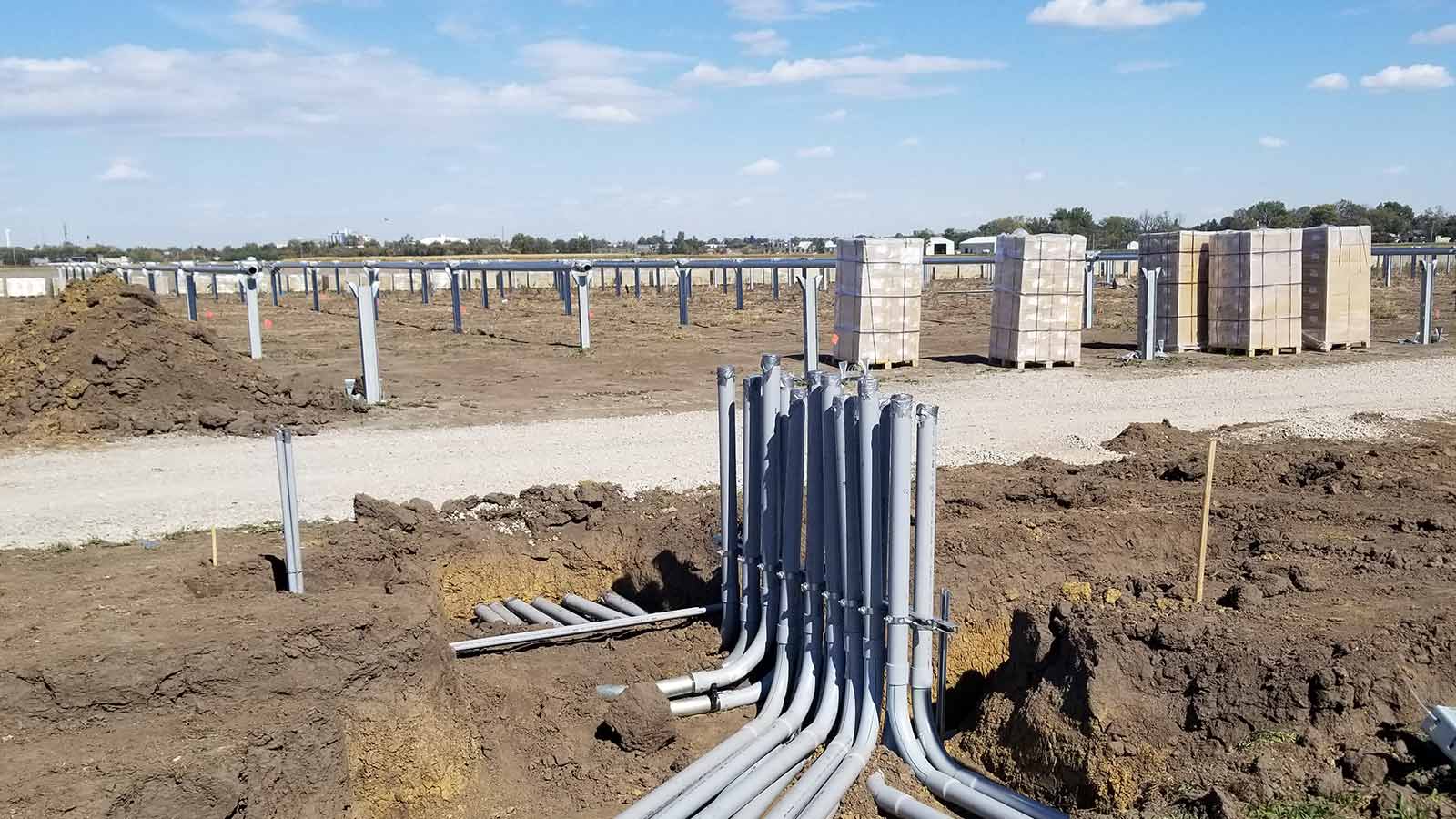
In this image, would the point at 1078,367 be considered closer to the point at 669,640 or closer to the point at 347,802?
the point at 669,640

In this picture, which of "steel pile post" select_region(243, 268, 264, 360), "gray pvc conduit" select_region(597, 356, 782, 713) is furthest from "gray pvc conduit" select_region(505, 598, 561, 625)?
"steel pile post" select_region(243, 268, 264, 360)

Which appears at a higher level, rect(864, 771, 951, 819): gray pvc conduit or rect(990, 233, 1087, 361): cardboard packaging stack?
rect(990, 233, 1087, 361): cardboard packaging stack

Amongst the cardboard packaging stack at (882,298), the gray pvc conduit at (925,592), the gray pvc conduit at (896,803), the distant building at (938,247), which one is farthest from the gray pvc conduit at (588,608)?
the distant building at (938,247)

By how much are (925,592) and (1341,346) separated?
1936 centimetres

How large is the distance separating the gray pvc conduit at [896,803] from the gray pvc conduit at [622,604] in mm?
2546

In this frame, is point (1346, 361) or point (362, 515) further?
point (1346, 361)

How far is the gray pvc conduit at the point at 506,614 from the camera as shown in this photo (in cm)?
750

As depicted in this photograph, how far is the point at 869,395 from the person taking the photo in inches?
215

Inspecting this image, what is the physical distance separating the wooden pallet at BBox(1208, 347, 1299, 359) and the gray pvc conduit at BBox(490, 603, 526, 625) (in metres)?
16.8

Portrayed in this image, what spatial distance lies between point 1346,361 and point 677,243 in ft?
235

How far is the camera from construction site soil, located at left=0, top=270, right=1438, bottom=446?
16.2 metres

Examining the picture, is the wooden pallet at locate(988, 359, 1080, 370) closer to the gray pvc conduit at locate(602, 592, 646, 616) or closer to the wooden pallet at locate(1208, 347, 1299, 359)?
the wooden pallet at locate(1208, 347, 1299, 359)

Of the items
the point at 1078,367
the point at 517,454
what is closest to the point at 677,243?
the point at 1078,367

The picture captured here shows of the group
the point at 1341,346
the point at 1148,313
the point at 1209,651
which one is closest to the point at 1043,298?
the point at 1148,313
